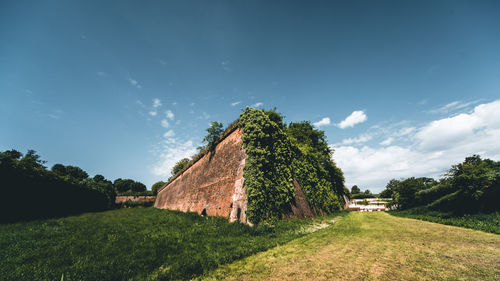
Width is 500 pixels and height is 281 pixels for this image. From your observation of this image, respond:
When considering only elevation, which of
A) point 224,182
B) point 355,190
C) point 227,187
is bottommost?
point 355,190

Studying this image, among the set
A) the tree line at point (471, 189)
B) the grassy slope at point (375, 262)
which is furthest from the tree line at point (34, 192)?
the tree line at point (471, 189)

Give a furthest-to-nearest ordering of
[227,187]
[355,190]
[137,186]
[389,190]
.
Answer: [355,190]
[137,186]
[389,190]
[227,187]

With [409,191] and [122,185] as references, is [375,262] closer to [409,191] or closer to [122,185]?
[409,191]

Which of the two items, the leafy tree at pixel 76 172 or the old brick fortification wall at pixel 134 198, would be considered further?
the leafy tree at pixel 76 172

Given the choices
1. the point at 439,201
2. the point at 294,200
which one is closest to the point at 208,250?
the point at 294,200

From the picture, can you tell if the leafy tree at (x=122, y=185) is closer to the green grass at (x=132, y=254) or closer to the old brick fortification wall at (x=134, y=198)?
the old brick fortification wall at (x=134, y=198)

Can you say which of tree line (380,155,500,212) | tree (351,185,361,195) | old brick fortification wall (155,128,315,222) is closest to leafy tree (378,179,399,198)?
tree line (380,155,500,212)

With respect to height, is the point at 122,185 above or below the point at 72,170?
below

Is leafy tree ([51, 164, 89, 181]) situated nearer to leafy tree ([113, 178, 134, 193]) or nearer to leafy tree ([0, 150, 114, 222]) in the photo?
leafy tree ([113, 178, 134, 193])

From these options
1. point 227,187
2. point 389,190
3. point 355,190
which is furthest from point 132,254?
point 355,190

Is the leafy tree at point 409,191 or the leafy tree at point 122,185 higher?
the leafy tree at point 122,185

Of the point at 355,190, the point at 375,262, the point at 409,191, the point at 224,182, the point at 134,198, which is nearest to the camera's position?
the point at 375,262

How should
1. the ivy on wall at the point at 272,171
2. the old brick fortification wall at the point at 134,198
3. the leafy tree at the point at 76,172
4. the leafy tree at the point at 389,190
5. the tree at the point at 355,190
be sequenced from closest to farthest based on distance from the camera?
the ivy on wall at the point at 272,171 → the leafy tree at the point at 389,190 → the old brick fortification wall at the point at 134,198 → the leafy tree at the point at 76,172 → the tree at the point at 355,190

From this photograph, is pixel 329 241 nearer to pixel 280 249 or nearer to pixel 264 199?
pixel 280 249
